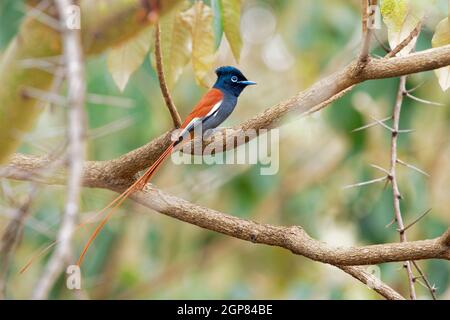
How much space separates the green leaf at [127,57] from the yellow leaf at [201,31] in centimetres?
16

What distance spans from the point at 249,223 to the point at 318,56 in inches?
162

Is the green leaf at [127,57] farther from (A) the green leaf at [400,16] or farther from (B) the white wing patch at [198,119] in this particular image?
(A) the green leaf at [400,16]

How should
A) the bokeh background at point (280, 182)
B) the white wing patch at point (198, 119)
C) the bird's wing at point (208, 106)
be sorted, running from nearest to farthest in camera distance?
the white wing patch at point (198, 119) < the bird's wing at point (208, 106) < the bokeh background at point (280, 182)

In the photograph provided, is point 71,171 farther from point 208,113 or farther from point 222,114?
point 222,114

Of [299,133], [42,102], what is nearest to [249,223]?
[42,102]

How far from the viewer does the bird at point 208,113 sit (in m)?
3.02

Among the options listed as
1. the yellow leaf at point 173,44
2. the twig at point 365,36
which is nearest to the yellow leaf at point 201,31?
the yellow leaf at point 173,44

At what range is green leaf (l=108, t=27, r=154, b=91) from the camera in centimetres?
297

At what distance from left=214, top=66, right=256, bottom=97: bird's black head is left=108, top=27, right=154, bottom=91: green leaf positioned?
1.02m

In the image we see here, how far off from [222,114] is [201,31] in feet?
2.77

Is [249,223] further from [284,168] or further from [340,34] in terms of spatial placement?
[284,168]

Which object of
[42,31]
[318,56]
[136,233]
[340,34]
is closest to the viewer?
[42,31]

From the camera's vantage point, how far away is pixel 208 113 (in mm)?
3641

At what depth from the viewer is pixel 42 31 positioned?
2.36 metres
